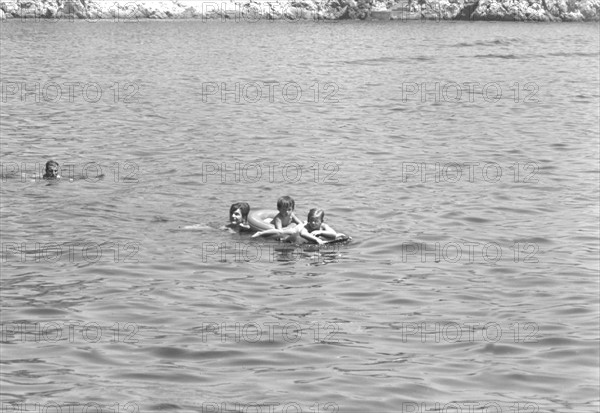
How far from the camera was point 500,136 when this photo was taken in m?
35.8

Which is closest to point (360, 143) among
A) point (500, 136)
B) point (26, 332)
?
point (500, 136)

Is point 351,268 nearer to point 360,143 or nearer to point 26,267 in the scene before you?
point 26,267

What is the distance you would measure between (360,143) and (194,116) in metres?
8.39
